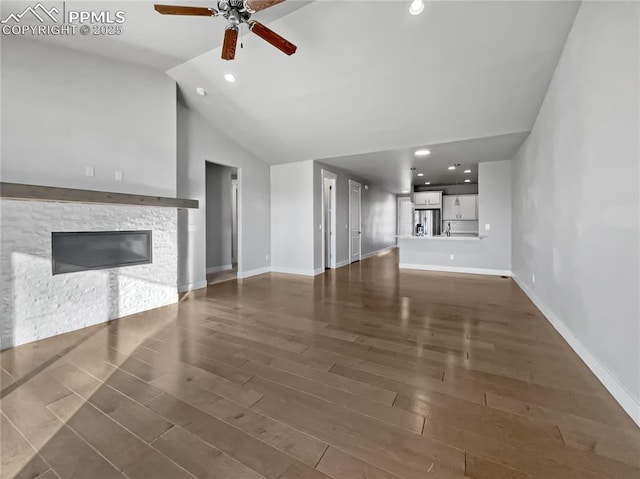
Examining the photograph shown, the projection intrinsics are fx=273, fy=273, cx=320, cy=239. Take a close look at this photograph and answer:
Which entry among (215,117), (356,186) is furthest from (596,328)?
(356,186)

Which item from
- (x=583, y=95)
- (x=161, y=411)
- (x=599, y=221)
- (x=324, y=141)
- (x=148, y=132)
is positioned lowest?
(x=161, y=411)

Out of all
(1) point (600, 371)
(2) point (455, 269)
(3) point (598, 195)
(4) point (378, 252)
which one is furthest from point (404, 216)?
(1) point (600, 371)

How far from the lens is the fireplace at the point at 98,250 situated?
3084 mm

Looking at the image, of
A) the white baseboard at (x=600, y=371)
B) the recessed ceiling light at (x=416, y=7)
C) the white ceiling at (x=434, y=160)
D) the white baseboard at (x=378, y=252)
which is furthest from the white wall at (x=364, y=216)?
the white baseboard at (x=600, y=371)

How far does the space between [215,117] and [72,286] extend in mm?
3535

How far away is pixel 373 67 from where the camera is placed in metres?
3.49

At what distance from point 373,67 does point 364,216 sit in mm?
5728

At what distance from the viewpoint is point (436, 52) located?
3.15 meters

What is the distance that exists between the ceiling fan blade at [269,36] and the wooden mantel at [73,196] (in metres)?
2.41

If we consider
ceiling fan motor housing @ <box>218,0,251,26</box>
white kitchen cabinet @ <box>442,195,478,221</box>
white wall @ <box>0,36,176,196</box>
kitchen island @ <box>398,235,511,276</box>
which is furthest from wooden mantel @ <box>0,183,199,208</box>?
white kitchen cabinet @ <box>442,195,478,221</box>

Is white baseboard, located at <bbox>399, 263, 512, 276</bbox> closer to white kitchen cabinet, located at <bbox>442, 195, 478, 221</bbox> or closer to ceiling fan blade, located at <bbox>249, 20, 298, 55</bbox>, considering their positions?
white kitchen cabinet, located at <bbox>442, 195, 478, 221</bbox>

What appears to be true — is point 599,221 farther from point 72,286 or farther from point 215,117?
point 215,117

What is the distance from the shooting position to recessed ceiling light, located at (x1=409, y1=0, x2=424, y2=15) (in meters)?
2.65

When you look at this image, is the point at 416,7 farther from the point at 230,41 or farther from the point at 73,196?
the point at 73,196
